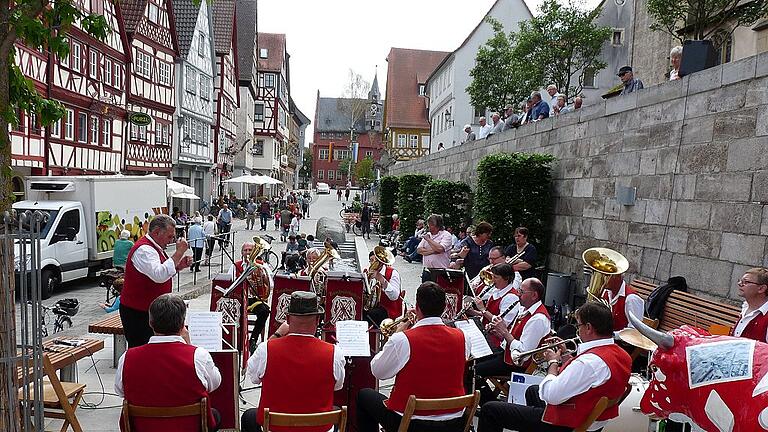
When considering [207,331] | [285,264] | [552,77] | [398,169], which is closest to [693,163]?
[207,331]

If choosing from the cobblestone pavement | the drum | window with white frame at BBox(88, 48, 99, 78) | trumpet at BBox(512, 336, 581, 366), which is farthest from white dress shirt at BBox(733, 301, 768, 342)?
window with white frame at BBox(88, 48, 99, 78)

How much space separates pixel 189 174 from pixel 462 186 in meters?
22.6

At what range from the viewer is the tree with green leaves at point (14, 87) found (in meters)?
3.52

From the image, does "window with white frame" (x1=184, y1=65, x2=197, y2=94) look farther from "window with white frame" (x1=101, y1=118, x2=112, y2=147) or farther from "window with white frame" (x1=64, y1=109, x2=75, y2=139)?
"window with white frame" (x1=64, y1=109, x2=75, y2=139)

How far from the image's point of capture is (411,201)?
2166 cm

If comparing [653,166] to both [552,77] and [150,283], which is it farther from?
[552,77]

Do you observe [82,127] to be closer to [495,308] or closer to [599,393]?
[495,308]

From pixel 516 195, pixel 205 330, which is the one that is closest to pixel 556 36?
pixel 516 195

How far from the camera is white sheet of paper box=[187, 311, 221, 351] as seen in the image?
15.9 feet

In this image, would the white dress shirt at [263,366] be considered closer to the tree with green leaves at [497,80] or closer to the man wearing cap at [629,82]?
the man wearing cap at [629,82]

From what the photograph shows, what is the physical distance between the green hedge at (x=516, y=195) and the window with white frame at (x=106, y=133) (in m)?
17.3

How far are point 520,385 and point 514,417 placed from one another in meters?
0.49

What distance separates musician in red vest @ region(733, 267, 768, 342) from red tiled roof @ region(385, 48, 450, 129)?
5187 centimetres

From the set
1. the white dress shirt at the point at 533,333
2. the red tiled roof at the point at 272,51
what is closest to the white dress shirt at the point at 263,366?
the white dress shirt at the point at 533,333
